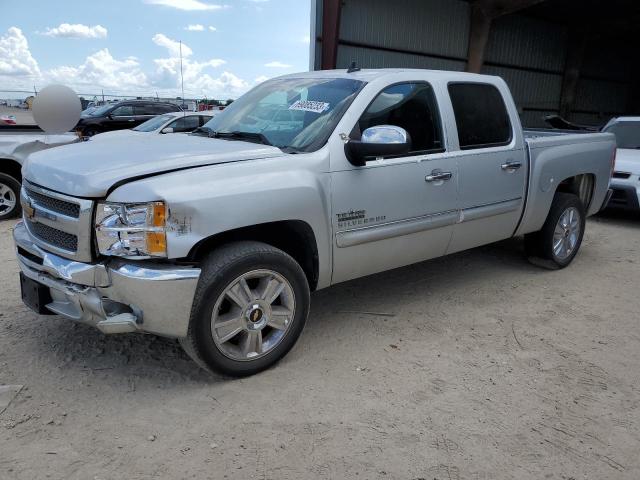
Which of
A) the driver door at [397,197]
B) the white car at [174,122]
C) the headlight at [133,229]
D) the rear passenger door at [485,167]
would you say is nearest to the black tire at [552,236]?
the rear passenger door at [485,167]

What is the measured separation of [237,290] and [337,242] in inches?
29.5

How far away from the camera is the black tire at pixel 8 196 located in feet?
23.2

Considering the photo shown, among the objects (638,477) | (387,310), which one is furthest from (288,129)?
(638,477)

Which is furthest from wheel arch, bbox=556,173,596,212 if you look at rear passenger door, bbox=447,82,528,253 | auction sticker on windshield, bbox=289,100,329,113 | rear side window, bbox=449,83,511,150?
auction sticker on windshield, bbox=289,100,329,113

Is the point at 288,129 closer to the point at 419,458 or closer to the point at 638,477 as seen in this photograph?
the point at 419,458

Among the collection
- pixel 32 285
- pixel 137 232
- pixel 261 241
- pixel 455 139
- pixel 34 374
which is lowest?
pixel 34 374

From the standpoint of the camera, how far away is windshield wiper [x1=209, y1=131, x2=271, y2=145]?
351 centimetres

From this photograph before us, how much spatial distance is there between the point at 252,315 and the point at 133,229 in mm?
843

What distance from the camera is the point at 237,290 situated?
2953 mm

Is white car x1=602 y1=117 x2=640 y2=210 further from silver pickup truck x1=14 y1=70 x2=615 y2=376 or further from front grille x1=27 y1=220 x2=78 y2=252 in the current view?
front grille x1=27 y1=220 x2=78 y2=252

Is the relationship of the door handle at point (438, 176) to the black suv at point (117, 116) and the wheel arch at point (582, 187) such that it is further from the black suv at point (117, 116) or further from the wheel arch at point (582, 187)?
the black suv at point (117, 116)

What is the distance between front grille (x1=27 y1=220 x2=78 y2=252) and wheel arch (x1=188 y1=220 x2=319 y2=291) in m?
0.65

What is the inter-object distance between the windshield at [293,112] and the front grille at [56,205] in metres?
1.27

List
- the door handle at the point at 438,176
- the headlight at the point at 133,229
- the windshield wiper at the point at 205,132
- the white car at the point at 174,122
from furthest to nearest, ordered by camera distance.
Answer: the white car at the point at 174,122, the windshield wiper at the point at 205,132, the door handle at the point at 438,176, the headlight at the point at 133,229
